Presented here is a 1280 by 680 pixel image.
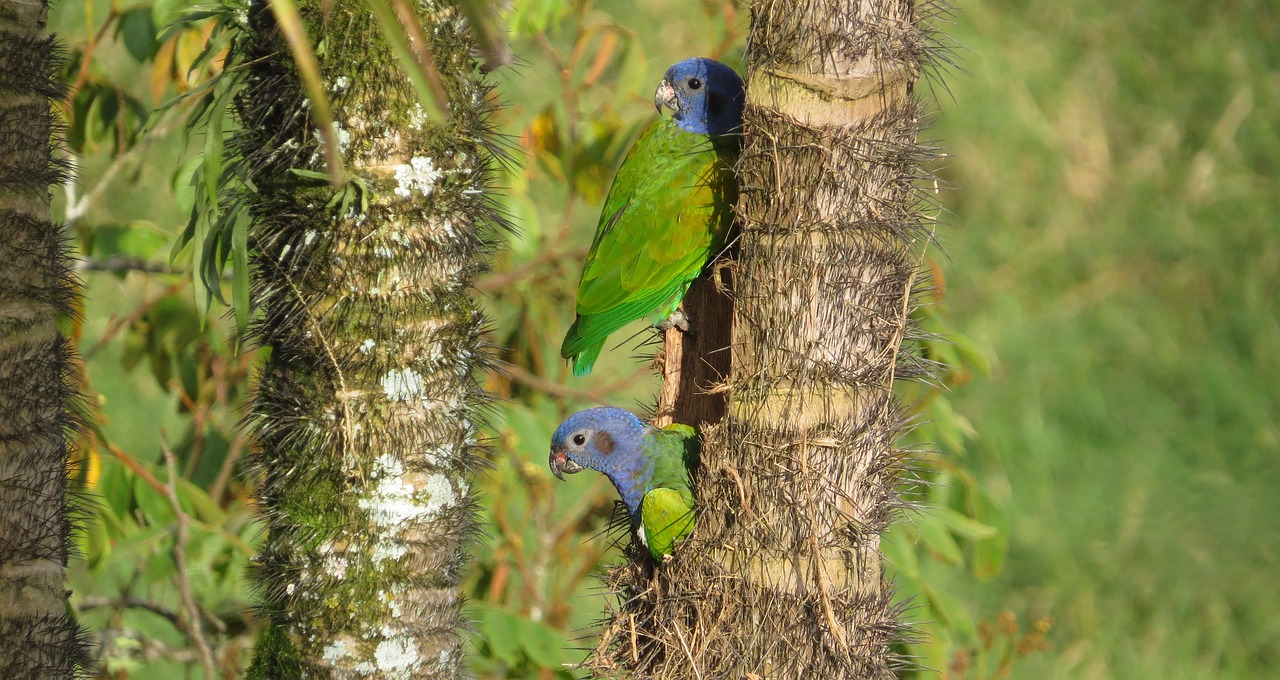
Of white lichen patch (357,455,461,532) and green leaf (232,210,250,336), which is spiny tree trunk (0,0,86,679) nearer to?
green leaf (232,210,250,336)

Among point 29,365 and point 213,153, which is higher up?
point 213,153

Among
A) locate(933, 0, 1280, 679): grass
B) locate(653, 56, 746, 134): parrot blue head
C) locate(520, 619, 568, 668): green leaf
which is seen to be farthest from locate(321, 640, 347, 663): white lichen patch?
locate(933, 0, 1280, 679): grass

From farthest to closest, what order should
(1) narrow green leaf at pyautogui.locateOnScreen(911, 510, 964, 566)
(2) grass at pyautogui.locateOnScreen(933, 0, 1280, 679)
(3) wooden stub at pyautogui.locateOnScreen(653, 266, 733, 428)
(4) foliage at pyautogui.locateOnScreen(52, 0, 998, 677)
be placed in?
1. (2) grass at pyautogui.locateOnScreen(933, 0, 1280, 679)
2. (1) narrow green leaf at pyautogui.locateOnScreen(911, 510, 964, 566)
3. (4) foliage at pyautogui.locateOnScreen(52, 0, 998, 677)
4. (3) wooden stub at pyautogui.locateOnScreen(653, 266, 733, 428)

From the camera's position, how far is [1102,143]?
8273 millimetres

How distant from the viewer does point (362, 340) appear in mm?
2434

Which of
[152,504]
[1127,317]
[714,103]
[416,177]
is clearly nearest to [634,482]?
[416,177]

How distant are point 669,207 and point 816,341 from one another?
1038 mm

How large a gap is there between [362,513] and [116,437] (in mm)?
4688

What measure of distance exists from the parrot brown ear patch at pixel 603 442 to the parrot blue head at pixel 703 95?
95 cm

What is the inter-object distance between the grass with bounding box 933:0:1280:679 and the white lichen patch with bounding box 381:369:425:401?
4738 mm

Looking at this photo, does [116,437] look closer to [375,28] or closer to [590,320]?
[590,320]

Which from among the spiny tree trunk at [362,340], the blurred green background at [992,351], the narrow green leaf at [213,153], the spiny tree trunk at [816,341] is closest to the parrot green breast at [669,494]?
Result: the spiny tree trunk at [816,341]

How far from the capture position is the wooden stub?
114 inches

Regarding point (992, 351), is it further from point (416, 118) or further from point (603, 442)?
point (416, 118)
